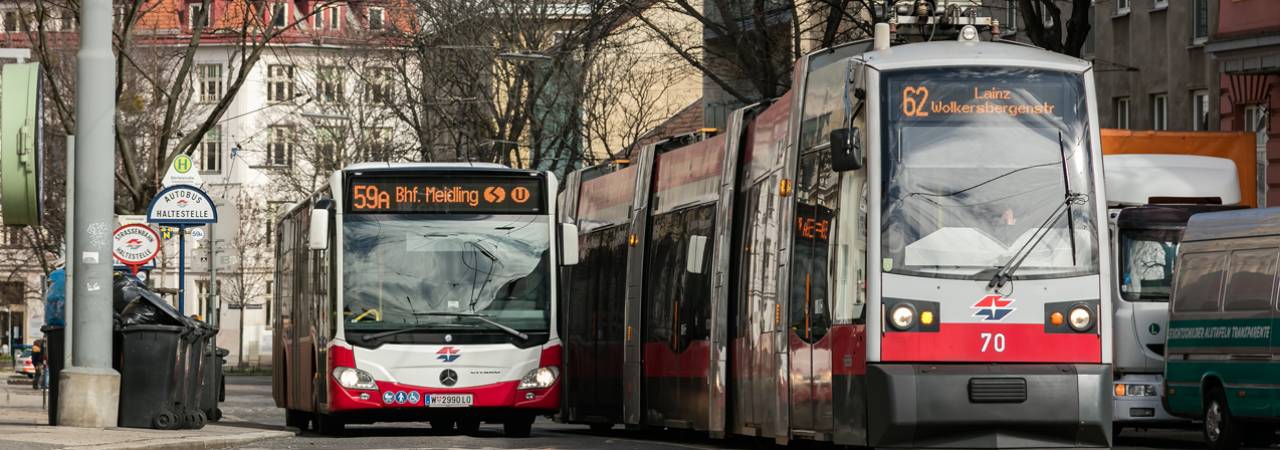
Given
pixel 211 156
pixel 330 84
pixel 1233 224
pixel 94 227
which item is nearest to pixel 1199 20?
pixel 1233 224

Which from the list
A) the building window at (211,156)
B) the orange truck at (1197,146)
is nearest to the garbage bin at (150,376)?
the orange truck at (1197,146)

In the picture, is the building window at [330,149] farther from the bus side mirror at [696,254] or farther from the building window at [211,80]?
the bus side mirror at [696,254]

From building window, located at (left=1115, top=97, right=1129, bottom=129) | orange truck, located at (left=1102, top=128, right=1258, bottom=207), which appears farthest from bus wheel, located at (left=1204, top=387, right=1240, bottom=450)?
building window, located at (left=1115, top=97, right=1129, bottom=129)

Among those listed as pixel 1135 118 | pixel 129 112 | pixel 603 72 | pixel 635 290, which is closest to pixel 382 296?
pixel 635 290

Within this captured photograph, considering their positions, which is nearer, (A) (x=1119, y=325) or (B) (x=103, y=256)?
(B) (x=103, y=256)

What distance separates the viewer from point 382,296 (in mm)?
21953

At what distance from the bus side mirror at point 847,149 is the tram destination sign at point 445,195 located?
770 centimetres

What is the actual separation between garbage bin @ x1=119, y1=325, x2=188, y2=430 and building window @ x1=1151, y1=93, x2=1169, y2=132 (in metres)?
24.5

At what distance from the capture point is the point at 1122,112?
141ft

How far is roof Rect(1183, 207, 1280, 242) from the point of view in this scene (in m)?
21.2

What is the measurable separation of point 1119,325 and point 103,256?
33.2 ft

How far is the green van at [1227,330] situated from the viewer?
20.9 m

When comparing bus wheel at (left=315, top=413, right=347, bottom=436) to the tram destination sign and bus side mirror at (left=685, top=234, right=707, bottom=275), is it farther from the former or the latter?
bus side mirror at (left=685, top=234, right=707, bottom=275)

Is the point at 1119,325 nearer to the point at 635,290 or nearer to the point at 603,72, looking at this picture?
the point at 635,290
